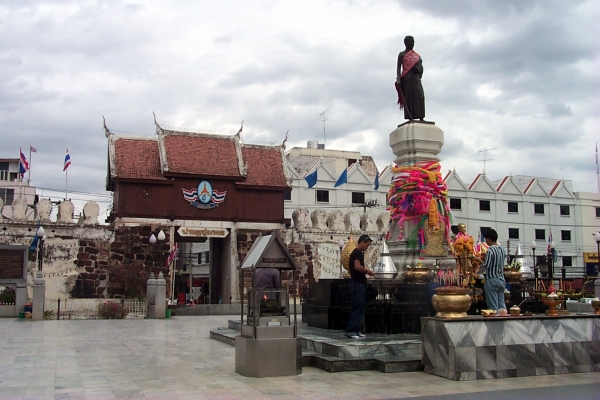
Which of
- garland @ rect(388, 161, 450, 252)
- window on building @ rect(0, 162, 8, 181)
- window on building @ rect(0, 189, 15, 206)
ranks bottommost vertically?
garland @ rect(388, 161, 450, 252)

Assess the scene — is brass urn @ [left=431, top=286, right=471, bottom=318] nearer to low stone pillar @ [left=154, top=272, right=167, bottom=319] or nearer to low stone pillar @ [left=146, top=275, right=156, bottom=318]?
low stone pillar @ [left=154, top=272, right=167, bottom=319]

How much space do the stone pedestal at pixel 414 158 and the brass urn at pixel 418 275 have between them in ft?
6.14

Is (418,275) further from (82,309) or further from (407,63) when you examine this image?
(82,309)

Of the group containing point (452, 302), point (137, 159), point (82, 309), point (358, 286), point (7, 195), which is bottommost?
point (82, 309)

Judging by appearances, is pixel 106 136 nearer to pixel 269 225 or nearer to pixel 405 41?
pixel 269 225

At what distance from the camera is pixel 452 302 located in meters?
8.54

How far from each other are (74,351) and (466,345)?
7157 millimetres

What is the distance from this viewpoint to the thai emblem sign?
96.5 ft

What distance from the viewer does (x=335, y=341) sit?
9.94 meters

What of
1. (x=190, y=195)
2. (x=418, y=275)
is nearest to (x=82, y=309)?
(x=190, y=195)

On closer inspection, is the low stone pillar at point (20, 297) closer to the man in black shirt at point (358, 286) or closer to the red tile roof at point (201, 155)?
the red tile roof at point (201, 155)

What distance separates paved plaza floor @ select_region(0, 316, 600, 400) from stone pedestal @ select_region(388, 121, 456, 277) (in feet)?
15.0

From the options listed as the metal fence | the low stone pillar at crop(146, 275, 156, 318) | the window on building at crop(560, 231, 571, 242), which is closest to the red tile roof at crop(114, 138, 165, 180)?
the metal fence

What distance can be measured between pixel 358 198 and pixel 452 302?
3424cm
